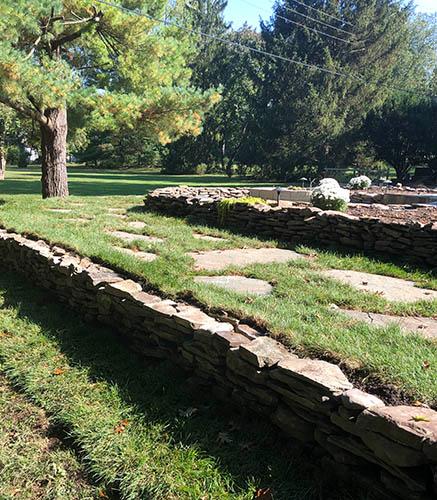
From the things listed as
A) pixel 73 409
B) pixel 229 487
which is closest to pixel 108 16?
pixel 73 409

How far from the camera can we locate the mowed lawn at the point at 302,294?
2.37 m

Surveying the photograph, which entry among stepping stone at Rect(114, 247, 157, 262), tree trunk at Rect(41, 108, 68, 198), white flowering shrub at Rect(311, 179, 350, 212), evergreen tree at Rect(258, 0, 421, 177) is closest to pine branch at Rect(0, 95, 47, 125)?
tree trunk at Rect(41, 108, 68, 198)

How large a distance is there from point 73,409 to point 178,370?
653 mm

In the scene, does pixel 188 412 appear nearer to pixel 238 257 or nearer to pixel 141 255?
pixel 141 255

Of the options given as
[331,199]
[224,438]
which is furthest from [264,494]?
[331,199]

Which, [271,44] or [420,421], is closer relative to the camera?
[420,421]

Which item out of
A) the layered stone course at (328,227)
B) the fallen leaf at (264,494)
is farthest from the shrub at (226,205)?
the fallen leaf at (264,494)

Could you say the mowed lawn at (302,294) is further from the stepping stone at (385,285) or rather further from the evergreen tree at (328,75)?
the evergreen tree at (328,75)

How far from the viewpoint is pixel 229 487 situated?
2008 millimetres

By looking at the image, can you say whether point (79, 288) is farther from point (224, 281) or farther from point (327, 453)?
point (327, 453)

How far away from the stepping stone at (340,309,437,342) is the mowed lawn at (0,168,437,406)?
0.12 metres

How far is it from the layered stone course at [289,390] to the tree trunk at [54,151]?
24.9 feet

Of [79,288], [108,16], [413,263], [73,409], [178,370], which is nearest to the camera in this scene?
[73,409]

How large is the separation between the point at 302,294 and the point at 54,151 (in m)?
8.55
